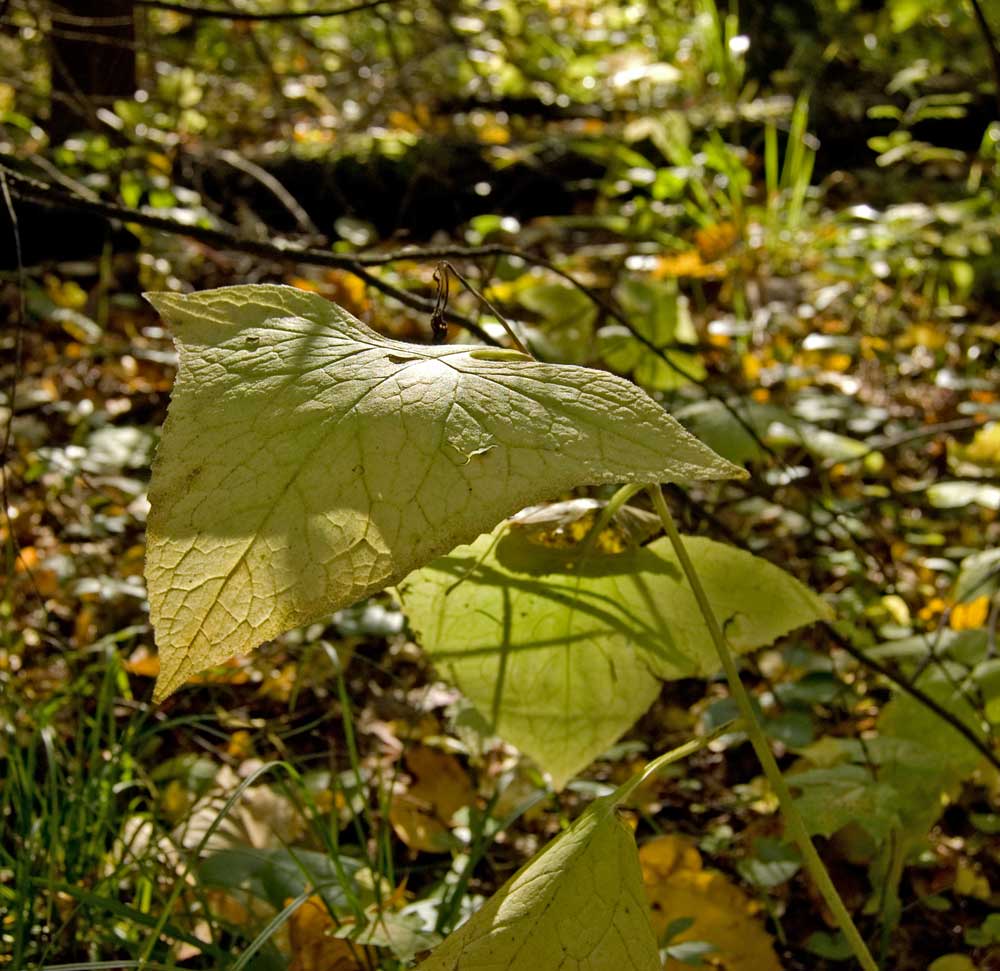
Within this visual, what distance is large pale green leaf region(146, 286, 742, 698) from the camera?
18.6 inches

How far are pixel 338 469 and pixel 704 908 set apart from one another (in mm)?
867

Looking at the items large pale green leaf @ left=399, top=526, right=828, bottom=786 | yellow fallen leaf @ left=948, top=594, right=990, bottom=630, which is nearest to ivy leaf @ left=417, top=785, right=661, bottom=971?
large pale green leaf @ left=399, top=526, right=828, bottom=786

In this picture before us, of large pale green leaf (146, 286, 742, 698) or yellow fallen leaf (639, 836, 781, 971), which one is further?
yellow fallen leaf (639, 836, 781, 971)

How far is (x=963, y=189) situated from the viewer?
159 inches

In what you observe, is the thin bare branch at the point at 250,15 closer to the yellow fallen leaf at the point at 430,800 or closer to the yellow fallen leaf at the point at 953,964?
the yellow fallen leaf at the point at 430,800

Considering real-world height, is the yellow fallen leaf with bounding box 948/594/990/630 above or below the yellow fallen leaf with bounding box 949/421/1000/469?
below

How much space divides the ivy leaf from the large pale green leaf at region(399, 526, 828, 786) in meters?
0.22

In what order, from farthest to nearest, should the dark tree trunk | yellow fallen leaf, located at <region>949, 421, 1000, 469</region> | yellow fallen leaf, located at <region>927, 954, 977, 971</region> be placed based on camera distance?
the dark tree trunk, yellow fallen leaf, located at <region>949, 421, 1000, 469</region>, yellow fallen leaf, located at <region>927, 954, 977, 971</region>

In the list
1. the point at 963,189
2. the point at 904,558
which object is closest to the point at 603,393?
the point at 904,558

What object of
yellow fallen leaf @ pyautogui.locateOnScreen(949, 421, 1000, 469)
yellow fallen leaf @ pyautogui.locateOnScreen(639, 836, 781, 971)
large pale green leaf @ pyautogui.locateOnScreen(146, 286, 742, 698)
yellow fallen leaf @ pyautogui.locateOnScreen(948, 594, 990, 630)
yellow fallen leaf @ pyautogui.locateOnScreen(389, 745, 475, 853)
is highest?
A: large pale green leaf @ pyautogui.locateOnScreen(146, 286, 742, 698)

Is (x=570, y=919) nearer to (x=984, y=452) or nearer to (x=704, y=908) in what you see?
(x=704, y=908)

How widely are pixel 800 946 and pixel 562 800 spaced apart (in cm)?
41

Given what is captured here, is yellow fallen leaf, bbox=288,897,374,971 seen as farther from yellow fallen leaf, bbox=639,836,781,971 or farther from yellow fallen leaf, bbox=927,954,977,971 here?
yellow fallen leaf, bbox=927,954,977,971

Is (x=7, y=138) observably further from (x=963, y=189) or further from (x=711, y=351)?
(x=963, y=189)
